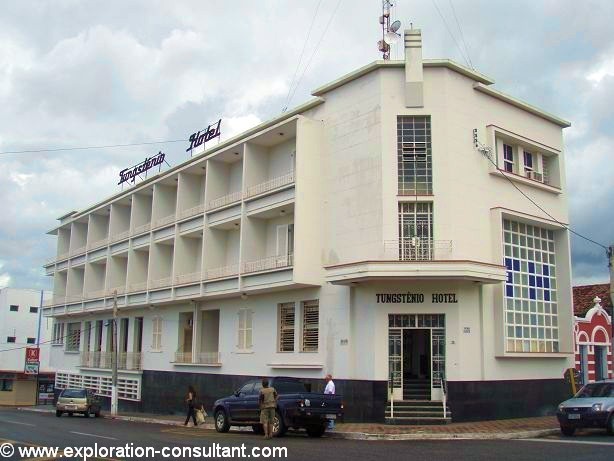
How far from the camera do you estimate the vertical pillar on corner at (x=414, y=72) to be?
2525 cm

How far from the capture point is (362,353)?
2469cm

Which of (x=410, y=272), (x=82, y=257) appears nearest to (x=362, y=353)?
(x=410, y=272)

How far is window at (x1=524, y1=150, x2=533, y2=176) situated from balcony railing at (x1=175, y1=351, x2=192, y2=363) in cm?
1806

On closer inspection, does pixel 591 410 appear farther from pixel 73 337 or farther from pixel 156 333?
pixel 73 337

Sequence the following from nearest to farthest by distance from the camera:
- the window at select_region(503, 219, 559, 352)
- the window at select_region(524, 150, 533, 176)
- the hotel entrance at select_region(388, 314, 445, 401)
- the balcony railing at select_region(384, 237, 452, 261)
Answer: the hotel entrance at select_region(388, 314, 445, 401), the balcony railing at select_region(384, 237, 452, 261), the window at select_region(503, 219, 559, 352), the window at select_region(524, 150, 533, 176)

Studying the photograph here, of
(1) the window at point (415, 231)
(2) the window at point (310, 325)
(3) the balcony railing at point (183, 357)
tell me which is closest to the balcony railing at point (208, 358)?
(3) the balcony railing at point (183, 357)

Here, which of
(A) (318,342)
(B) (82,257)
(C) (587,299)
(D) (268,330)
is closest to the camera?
(A) (318,342)

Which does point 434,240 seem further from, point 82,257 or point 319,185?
point 82,257

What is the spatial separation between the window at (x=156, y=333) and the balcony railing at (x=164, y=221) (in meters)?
5.07

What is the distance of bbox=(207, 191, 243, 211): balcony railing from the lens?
30909mm

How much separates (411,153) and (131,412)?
2191 cm

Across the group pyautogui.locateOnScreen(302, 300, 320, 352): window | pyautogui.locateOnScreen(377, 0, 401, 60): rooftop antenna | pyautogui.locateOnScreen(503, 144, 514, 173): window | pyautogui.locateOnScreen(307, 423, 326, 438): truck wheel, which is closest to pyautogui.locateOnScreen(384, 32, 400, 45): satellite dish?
pyautogui.locateOnScreen(377, 0, 401, 60): rooftop antenna

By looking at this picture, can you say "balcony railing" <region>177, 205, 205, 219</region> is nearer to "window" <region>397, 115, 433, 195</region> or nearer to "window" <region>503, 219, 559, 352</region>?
"window" <region>397, 115, 433, 195</region>

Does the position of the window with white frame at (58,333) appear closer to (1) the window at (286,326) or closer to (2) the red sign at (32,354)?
(2) the red sign at (32,354)
